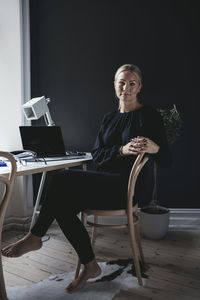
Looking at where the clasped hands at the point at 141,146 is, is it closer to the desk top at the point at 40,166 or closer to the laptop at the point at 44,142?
the desk top at the point at 40,166

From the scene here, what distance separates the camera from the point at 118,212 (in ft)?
5.73

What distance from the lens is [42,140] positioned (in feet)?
7.38

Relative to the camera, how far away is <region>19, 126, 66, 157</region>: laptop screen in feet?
7.27

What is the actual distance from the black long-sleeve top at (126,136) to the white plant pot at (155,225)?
2.71 feet

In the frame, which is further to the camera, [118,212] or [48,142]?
[48,142]

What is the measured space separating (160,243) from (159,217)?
215mm

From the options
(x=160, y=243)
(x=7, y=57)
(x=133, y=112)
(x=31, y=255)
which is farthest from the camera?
(x=7, y=57)

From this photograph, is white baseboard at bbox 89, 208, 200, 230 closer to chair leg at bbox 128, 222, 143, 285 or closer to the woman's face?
chair leg at bbox 128, 222, 143, 285

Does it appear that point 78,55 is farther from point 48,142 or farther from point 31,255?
point 31,255

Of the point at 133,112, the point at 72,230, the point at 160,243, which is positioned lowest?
the point at 160,243

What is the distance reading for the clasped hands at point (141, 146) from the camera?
1.71 m

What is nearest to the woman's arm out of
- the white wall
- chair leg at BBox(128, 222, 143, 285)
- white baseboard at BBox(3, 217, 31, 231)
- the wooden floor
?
chair leg at BBox(128, 222, 143, 285)

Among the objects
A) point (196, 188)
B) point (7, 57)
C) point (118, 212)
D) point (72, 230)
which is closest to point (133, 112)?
point (118, 212)

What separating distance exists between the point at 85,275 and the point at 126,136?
0.89 meters
